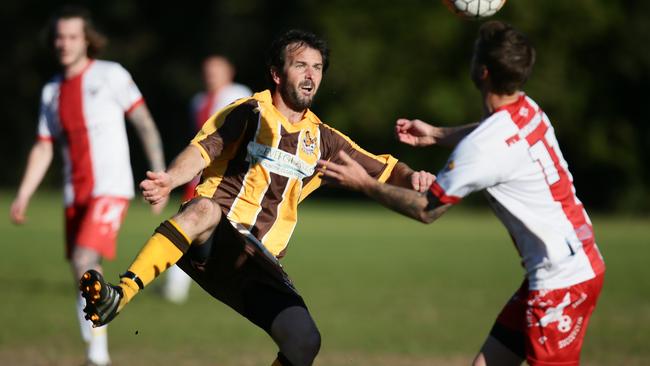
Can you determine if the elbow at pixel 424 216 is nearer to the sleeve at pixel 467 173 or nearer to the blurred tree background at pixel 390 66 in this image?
the sleeve at pixel 467 173

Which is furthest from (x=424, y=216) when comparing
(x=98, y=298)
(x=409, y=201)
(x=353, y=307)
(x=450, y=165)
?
(x=353, y=307)

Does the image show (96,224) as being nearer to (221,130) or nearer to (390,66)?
(221,130)

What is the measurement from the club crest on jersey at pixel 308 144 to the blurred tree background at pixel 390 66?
1891 cm

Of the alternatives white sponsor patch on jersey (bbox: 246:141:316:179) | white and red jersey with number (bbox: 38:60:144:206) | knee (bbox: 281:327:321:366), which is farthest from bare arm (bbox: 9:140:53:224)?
knee (bbox: 281:327:321:366)

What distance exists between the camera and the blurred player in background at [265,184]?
5.13 metres

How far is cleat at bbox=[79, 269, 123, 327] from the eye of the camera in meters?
4.57

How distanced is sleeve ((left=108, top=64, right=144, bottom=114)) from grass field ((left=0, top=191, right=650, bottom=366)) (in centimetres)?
200

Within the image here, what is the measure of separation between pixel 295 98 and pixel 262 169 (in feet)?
1.43

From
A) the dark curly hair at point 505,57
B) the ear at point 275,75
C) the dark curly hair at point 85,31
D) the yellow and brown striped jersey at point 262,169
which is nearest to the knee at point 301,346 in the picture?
the yellow and brown striped jersey at point 262,169

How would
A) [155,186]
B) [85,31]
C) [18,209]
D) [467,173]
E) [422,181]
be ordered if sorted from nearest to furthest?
1. [467,173]
2. [155,186]
3. [422,181]
4. [85,31]
5. [18,209]

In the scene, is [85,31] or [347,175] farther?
[85,31]

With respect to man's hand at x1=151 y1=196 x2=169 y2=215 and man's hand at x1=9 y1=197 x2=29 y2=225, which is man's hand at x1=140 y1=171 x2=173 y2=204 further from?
man's hand at x1=9 y1=197 x2=29 y2=225

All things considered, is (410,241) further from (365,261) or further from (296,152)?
(296,152)

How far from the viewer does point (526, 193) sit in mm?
4586
